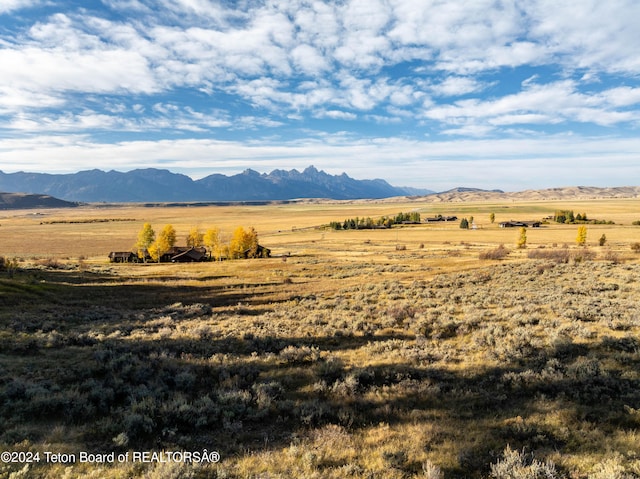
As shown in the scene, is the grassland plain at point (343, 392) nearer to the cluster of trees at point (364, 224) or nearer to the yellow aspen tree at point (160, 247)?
the yellow aspen tree at point (160, 247)

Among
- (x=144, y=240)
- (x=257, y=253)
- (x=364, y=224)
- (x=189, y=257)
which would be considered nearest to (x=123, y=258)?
(x=144, y=240)

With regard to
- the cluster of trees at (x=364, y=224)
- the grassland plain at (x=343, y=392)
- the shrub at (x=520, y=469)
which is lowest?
the cluster of trees at (x=364, y=224)

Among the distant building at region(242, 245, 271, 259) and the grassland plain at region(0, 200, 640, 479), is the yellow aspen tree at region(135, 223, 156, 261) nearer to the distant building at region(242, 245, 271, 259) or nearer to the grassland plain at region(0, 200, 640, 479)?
the distant building at region(242, 245, 271, 259)

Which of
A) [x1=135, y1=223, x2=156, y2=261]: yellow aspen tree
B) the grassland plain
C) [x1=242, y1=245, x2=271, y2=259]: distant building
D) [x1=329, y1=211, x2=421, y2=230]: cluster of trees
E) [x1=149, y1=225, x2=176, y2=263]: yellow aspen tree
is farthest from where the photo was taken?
[x1=329, y1=211, x2=421, y2=230]: cluster of trees

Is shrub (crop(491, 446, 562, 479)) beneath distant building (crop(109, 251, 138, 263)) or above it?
above

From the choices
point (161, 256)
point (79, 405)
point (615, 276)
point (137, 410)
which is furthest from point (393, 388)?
point (161, 256)

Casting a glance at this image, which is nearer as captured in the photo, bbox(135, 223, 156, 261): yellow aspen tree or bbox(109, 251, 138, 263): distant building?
bbox(109, 251, 138, 263): distant building

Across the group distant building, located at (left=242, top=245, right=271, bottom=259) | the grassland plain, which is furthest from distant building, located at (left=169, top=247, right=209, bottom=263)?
the grassland plain

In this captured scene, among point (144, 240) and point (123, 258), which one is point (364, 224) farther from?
point (123, 258)

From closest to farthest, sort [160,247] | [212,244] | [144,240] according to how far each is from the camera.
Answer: [160,247]
[144,240]
[212,244]

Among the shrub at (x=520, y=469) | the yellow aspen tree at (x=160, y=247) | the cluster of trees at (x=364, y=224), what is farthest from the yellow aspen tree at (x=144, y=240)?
the cluster of trees at (x=364, y=224)

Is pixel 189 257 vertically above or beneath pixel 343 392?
beneath

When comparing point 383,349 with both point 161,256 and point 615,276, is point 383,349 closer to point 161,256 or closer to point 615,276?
point 615,276

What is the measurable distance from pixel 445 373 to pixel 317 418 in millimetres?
4677
